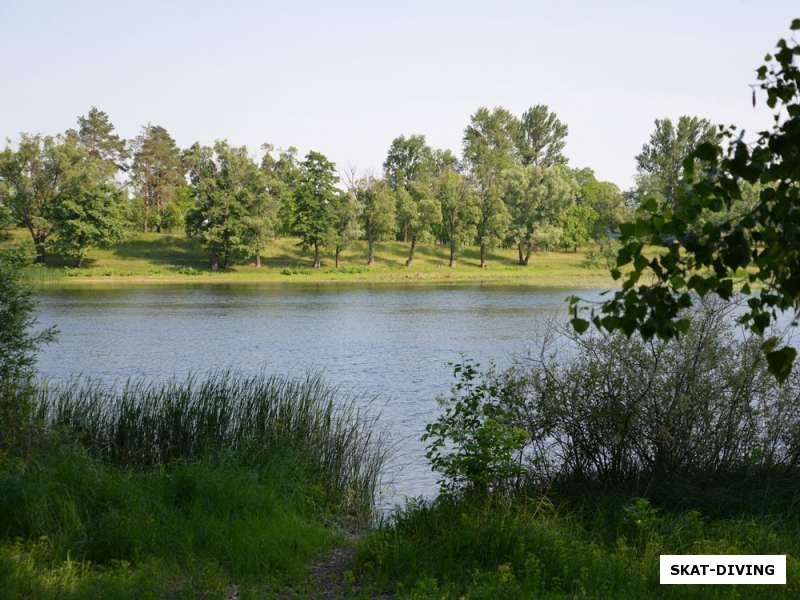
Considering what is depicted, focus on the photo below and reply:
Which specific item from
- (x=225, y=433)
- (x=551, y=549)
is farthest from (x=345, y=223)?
(x=551, y=549)

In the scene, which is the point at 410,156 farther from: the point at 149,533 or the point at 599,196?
the point at 149,533

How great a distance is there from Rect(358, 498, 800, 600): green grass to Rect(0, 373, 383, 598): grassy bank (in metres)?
0.81

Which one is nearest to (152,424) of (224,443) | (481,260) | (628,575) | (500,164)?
(224,443)

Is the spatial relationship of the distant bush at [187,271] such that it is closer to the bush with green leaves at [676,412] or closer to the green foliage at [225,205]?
the green foliage at [225,205]

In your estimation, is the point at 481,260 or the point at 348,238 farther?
the point at 481,260

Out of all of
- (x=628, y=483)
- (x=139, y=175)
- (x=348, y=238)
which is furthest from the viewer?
(x=139, y=175)

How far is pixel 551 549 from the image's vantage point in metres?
6.50

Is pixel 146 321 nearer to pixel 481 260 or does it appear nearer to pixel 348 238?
pixel 348 238

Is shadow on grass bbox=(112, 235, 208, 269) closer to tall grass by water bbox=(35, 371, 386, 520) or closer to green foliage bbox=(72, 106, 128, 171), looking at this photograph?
green foliage bbox=(72, 106, 128, 171)

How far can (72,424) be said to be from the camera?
1109 cm

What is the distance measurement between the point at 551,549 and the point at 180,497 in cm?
360

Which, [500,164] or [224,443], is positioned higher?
[500,164]

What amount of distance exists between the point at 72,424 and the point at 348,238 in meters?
62.5

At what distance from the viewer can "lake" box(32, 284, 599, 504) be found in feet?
60.6
